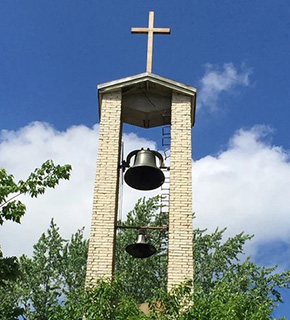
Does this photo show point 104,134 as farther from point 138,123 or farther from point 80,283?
point 80,283

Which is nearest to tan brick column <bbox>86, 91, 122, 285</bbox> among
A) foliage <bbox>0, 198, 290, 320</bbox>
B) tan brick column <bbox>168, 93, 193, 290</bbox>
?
tan brick column <bbox>168, 93, 193, 290</bbox>

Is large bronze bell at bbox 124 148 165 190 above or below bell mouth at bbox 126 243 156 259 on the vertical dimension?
above

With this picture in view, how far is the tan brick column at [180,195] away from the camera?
828cm

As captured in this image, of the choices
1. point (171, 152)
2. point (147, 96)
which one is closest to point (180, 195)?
point (171, 152)

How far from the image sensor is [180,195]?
8.95m

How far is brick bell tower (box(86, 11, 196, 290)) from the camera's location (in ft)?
27.4

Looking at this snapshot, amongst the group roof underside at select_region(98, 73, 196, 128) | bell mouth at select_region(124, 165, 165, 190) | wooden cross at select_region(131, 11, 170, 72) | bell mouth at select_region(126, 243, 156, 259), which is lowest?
bell mouth at select_region(126, 243, 156, 259)

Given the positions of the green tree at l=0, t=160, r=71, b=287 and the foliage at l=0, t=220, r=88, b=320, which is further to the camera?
the foliage at l=0, t=220, r=88, b=320

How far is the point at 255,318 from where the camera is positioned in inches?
247

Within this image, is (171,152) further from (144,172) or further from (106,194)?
(106,194)

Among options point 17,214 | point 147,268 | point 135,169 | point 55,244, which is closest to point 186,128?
A: point 135,169

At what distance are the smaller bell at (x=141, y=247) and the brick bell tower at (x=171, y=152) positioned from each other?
74 cm

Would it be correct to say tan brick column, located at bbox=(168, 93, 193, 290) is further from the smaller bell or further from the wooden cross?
the wooden cross

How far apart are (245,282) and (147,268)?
12.2ft
